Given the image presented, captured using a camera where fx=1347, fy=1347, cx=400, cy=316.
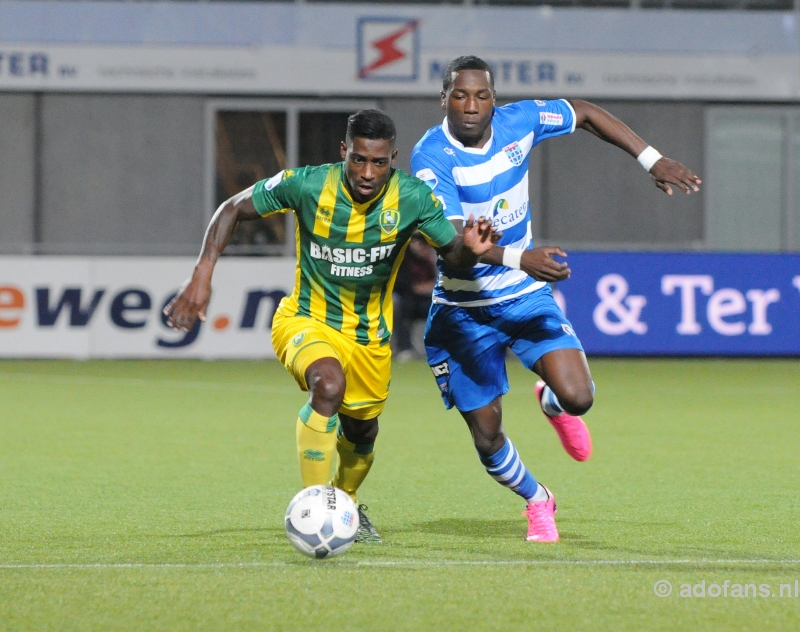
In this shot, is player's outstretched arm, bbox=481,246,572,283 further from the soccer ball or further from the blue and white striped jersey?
the soccer ball

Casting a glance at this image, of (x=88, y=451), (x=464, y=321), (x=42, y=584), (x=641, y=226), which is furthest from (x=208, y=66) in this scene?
(x=42, y=584)

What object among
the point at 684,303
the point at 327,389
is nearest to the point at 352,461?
the point at 327,389

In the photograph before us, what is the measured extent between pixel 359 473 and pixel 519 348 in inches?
34.4

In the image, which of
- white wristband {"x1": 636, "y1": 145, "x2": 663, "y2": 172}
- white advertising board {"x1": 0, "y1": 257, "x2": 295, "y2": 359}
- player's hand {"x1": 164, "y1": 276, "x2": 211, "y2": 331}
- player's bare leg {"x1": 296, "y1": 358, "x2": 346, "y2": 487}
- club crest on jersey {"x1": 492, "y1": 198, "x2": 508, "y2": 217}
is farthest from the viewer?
white advertising board {"x1": 0, "y1": 257, "x2": 295, "y2": 359}

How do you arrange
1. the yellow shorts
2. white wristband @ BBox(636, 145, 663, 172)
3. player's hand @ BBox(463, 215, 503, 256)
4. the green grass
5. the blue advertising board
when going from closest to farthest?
1. the green grass
2. player's hand @ BBox(463, 215, 503, 256)
3. the yellow shorts
4. white wristband @ BBox(636, 145, 663, 172)
5. the blue advertising board

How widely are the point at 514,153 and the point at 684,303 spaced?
1008 cm

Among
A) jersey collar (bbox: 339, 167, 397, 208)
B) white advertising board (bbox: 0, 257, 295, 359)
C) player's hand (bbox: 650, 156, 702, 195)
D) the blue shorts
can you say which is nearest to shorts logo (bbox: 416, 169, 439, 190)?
jersey collar (bbox: 339, 167, 397, 208)

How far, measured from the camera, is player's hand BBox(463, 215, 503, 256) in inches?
207

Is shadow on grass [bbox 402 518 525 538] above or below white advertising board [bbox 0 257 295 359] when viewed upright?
below

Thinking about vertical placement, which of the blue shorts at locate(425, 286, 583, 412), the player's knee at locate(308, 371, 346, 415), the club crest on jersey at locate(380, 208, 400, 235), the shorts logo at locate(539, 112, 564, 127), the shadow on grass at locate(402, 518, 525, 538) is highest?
the shorts logo at locate(539, 112, 564, 127)

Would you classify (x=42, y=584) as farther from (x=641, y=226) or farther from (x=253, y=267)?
(x=641, y=226)

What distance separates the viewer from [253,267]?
50.6ft

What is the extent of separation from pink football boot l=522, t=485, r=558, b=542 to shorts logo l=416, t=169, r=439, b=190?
4.67 feet

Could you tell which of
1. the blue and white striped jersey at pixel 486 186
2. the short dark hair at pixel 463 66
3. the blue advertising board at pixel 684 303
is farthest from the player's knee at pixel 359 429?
the blue advertising board at pixel 684 303
